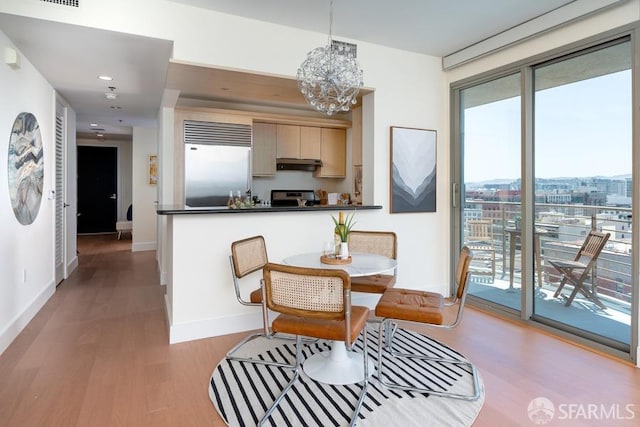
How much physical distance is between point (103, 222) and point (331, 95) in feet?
30.6

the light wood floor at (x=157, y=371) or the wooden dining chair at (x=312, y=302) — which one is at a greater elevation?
the wooden dining chair at (x=312, y=302)

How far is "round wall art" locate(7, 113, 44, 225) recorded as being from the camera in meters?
3.08

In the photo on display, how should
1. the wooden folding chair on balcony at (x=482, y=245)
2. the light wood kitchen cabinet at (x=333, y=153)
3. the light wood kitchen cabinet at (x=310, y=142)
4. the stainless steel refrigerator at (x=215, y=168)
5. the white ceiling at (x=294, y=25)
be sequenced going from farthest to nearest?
the light wood kitchen cabinet at (x=333, y=153)
the light wood kitchen cabinet at (x=310, y=142)
the stainless steel refrigerator at (x=215, y=168)
the wooden folding chair on balcony at (x=482, y=245)
the white ceiling at (x=294, y=25)

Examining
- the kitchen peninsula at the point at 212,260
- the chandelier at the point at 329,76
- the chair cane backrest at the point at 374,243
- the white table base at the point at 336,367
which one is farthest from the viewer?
the chair cane backrest at the point at 374,243

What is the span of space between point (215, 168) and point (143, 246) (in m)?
3.55

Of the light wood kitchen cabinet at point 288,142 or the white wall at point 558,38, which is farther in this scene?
the light wood kitchen cabinet at point 288,142

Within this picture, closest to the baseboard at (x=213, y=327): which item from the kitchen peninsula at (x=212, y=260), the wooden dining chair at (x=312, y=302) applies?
the kitchen peninsula at (x=212, y=260)

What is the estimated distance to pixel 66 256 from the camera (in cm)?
526

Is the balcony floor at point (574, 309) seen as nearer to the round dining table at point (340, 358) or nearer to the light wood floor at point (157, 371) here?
the light wood floor at point (157, 371)

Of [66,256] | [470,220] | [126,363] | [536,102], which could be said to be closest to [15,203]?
[126,363]

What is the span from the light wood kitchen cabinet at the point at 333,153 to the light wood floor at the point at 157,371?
2.86 meters

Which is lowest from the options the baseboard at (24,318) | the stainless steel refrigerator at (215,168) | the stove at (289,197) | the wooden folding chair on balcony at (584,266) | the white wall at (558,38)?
the baseboard at (24,318)

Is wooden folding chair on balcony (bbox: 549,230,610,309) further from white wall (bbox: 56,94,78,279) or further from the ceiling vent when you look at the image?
white wall (bbox: 56,94,78,279)

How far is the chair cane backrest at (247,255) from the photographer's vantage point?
2.62 m
